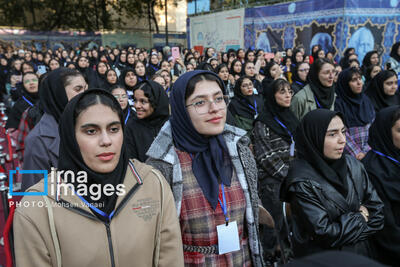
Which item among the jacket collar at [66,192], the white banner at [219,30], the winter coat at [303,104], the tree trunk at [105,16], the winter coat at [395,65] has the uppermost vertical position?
the tree trunk at [105,16]

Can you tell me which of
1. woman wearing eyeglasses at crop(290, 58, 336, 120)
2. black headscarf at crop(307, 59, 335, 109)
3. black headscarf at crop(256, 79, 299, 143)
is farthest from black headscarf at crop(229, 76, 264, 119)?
black headscarf at crop(256, 79, 299, 143)

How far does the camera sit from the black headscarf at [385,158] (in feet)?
7.18

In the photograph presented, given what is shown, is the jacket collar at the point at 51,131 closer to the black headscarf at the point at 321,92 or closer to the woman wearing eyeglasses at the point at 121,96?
the woman wearing eyeglasses at the point at 121,96

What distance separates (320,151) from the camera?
201cm

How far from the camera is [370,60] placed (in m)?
7.12

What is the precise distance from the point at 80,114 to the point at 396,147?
7.30ft

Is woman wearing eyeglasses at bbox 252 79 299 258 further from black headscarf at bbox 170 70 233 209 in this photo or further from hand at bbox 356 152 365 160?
black headscarf at bbox 170 70 233 209

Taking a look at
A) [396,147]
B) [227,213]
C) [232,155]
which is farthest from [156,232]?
[396,147]

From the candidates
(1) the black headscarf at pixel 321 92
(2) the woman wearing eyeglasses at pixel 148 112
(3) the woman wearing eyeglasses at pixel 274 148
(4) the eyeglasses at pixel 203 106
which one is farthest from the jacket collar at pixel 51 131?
(1) the black headscarf at pixel 321 92

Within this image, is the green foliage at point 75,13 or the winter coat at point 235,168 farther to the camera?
the green foliage at point 75,13

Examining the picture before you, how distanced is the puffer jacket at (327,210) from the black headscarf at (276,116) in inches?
44.8

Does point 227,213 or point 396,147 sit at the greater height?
point 396,147

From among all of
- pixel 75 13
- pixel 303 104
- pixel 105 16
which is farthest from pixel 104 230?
pixel 75 13

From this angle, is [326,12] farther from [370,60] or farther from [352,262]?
[352,262]
